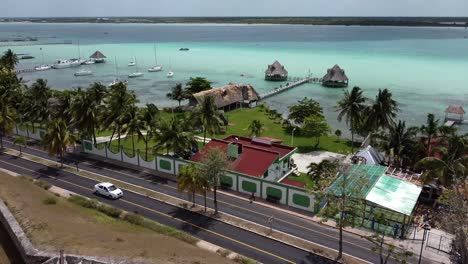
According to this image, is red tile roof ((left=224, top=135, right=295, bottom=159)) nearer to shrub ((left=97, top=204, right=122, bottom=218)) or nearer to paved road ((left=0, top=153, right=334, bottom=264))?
paved road ((left=0, top=153, right=334, bottom=264))

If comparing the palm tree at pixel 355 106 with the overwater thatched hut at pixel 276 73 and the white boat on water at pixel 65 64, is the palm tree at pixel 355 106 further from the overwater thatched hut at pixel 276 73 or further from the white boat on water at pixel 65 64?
the white boat on water at pixel 65 64

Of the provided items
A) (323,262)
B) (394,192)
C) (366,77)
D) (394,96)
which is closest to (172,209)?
(323,262)

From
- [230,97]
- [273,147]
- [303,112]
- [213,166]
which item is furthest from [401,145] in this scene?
[230,97]

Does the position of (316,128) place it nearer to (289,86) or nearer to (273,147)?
(273,147)

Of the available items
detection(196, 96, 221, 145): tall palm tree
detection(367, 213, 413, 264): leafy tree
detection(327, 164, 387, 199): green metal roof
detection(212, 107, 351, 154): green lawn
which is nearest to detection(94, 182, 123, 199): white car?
detection(196, 96, 221, 145): tall palm tree

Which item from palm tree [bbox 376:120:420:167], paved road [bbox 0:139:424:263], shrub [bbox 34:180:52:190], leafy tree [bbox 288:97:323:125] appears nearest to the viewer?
paved road [bbox 0:139:424:263]

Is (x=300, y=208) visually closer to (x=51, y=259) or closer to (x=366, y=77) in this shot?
(x=51, y=259)

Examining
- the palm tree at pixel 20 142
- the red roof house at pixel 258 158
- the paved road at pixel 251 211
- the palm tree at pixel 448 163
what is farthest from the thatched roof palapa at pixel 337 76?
the palm tree at pixel 20 142
